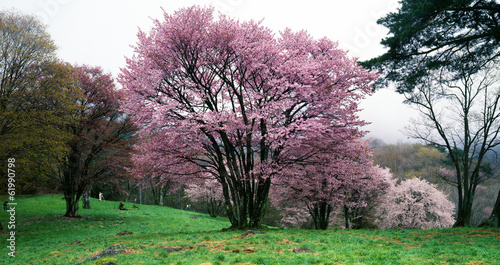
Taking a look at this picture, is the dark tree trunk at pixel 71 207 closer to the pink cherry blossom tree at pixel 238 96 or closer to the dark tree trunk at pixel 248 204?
the pink cherry blossom tree at pixel 238 96

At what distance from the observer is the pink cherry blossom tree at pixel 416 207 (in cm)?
3609

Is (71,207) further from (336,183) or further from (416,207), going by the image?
(416,207)

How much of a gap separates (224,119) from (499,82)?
19.5 m

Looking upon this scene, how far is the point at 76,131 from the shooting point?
24.5 meters

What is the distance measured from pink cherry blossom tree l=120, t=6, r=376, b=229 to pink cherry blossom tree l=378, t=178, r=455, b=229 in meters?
25.3

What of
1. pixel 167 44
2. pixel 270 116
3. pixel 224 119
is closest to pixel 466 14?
pixel 270 116

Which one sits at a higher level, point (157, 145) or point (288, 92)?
point (288, 92)

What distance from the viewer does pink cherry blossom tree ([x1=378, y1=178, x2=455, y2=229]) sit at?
36.1m

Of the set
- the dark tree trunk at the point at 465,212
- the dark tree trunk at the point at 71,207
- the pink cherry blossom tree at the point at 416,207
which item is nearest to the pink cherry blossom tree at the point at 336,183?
the pink cherry blossom tree at the point at 416,207

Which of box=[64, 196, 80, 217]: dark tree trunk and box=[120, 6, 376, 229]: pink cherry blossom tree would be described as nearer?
box=[120, 6, 376, 229]: pink cherry blossom tree

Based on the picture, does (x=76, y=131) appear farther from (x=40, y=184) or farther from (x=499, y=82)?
(x=499, y=82)

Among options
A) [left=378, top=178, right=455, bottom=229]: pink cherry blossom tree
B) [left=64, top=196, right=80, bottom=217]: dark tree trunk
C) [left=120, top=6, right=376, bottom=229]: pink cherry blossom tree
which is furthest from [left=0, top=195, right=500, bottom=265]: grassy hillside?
[left=378, top=178, right=455, bottom=229]: pink cherry blossom tree

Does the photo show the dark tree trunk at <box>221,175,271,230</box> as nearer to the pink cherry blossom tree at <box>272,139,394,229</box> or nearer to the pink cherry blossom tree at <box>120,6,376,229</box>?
the pink cherry blossom tree at <box>120,6,376,229</box>

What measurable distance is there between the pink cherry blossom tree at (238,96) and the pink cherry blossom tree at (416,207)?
2528 centimetres
